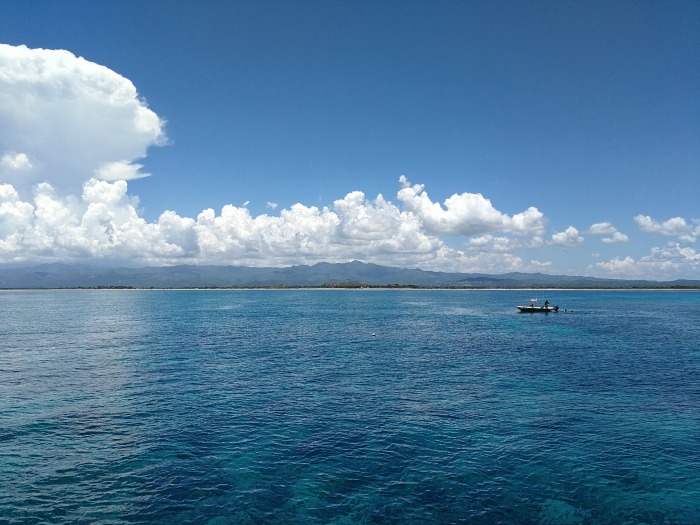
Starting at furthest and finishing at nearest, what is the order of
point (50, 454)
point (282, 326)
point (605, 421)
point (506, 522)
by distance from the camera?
point (282, 326) < point (605, 421) < point (50, 454) < point (506, 522)

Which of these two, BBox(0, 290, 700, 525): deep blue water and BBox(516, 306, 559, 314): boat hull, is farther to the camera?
BBox(516, 306, 559, 314): boat hull

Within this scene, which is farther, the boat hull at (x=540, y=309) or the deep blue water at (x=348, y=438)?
the boat hull at (x=540, y=309)

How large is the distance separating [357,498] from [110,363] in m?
50.8

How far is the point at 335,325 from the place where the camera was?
4715 inches

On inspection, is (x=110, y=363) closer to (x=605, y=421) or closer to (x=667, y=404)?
(x=605, y=421)

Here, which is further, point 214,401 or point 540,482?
point 214,401

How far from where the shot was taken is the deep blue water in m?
24.5

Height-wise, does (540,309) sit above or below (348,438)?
above

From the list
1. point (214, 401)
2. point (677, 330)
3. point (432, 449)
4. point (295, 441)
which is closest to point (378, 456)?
point (432, 449)

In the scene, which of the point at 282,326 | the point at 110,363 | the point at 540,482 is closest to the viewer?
the point at 540,482

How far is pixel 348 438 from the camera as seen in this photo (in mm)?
33906

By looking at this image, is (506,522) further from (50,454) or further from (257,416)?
(50,454)

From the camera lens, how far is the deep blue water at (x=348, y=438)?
24500 mm

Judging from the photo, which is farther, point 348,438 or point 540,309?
point 540,309
